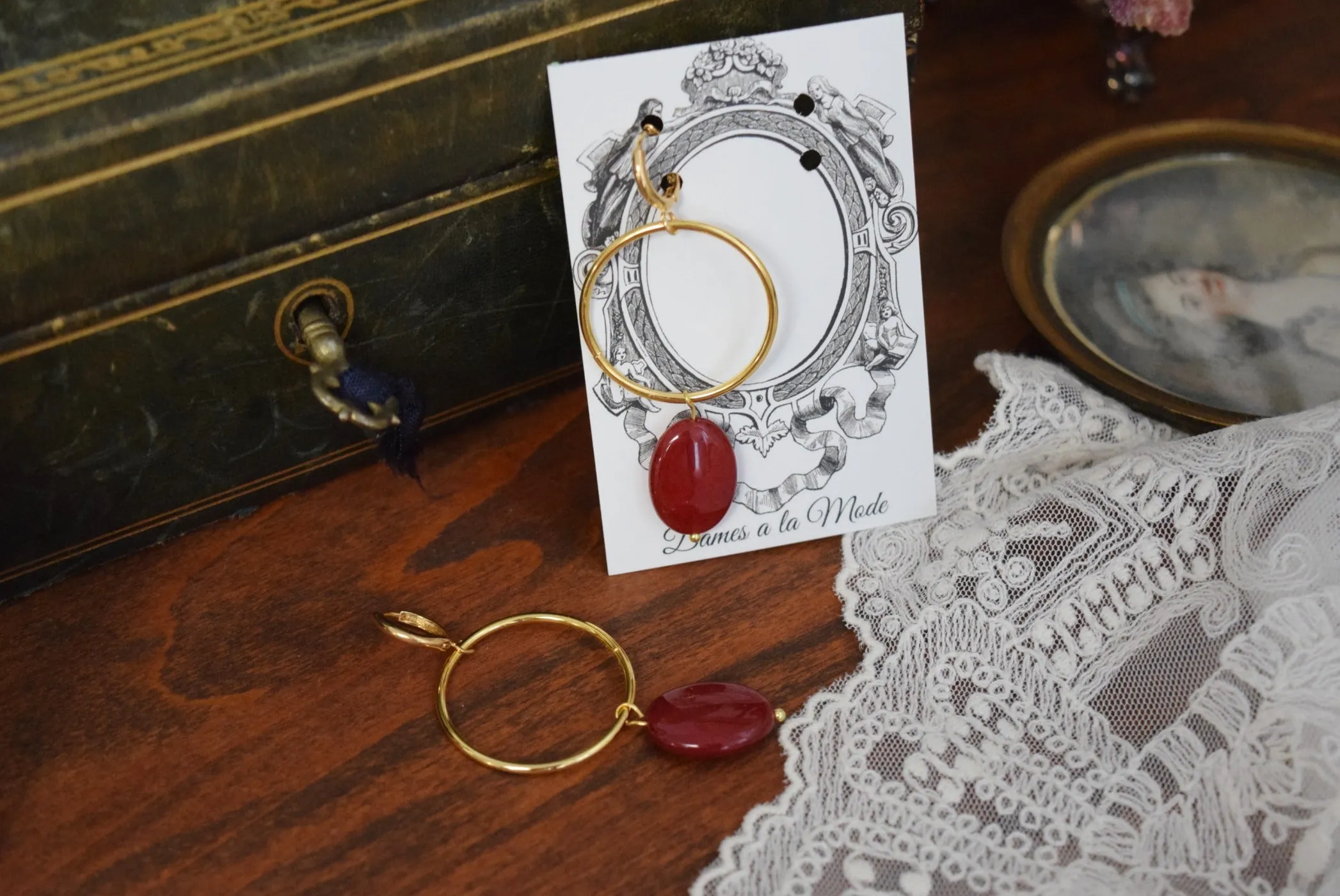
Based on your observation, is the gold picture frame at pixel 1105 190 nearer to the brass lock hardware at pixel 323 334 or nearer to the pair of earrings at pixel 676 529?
the pair of earrings at pixel 676 529

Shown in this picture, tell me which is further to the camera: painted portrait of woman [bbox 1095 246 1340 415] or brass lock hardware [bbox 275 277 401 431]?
painted portrait of woman [bbox 1095 246 1340 415]

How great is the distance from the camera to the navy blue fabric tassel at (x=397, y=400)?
2.36ft

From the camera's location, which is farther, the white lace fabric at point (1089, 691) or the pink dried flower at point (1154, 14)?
the pink dried flower at point (1154, 14)

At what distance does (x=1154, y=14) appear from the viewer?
989mm

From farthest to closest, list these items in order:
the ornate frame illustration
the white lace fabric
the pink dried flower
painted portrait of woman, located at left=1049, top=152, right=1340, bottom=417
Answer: the pink dried flower → painted portrait of woman, located at left=1049, top=152, right=1340, bottom=417 → the ornate frame illustration → the white lace fabric

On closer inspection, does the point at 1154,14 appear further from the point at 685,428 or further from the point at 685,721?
the point at 685,721

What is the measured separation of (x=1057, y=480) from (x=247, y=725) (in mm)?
504

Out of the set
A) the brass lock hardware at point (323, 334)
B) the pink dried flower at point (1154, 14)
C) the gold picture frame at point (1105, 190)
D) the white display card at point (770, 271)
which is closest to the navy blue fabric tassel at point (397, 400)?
the brass lock hardware at point (323, 334)

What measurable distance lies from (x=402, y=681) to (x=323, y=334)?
0.20m

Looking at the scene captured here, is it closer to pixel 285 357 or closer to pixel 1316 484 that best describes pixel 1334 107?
pixel 1316 484

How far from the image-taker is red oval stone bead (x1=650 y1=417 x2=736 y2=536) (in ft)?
2.34

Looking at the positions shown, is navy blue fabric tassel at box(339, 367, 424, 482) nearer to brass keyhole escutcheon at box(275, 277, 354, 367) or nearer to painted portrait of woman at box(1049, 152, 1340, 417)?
brass keyhole escutcheon at box(275, 277, 354, 367)

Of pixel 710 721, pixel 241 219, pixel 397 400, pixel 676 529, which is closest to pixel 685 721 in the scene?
pixel 710 721

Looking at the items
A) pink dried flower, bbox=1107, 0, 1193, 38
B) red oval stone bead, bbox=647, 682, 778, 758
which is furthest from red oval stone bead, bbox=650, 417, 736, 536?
pink dried flower, bbox=1107, 0, 1193, 38
